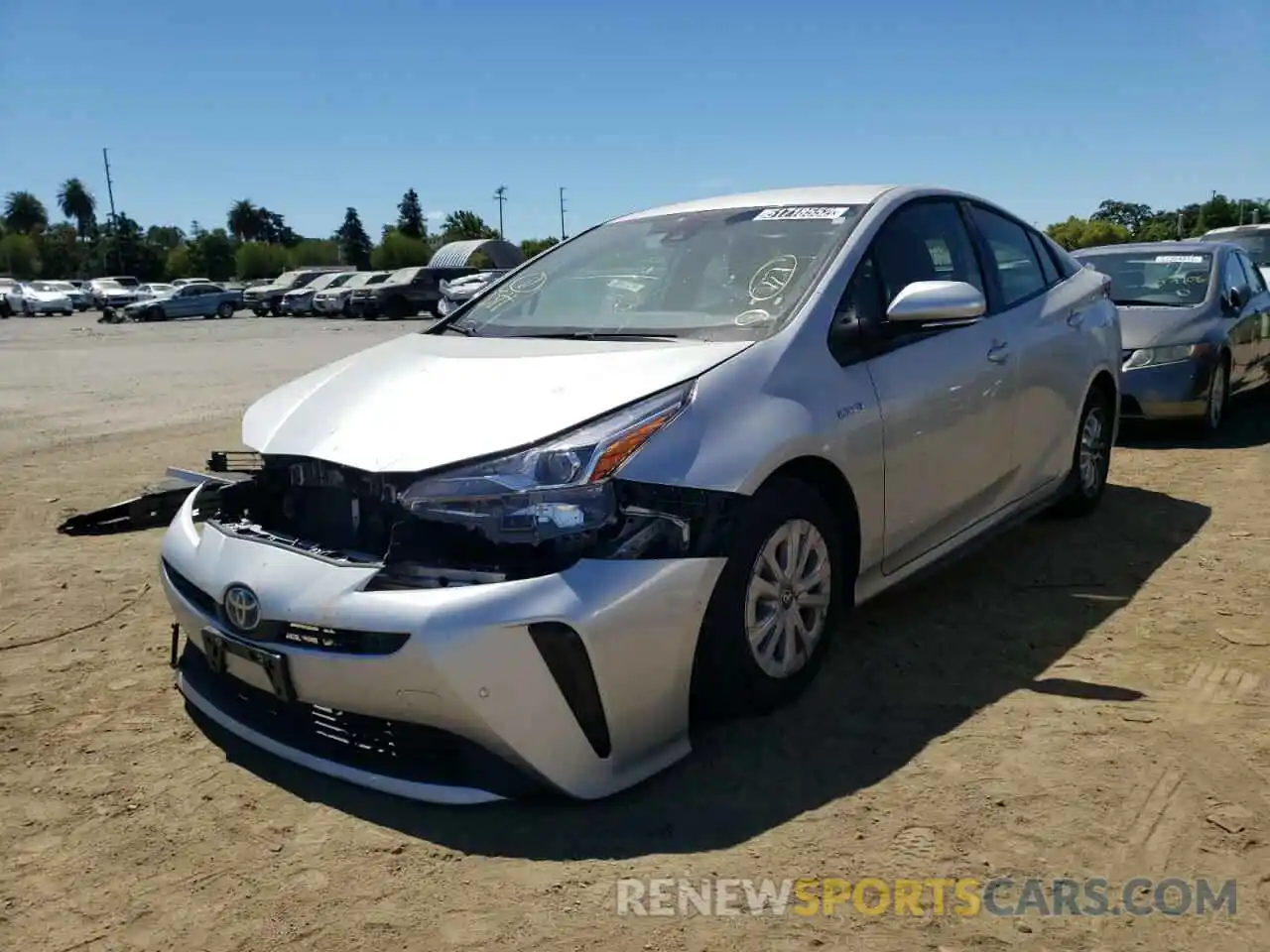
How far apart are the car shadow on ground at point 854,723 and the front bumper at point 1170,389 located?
9.77 feet

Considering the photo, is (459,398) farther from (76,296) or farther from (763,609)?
(76,296)

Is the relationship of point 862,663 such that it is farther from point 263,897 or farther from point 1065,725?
point 263,897

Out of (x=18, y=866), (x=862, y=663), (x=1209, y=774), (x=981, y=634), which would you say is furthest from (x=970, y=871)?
(x=18, y=866)

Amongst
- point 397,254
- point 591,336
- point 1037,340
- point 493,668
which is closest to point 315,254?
point 397,254

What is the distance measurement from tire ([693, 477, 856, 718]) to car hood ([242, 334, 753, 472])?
1.55 ft

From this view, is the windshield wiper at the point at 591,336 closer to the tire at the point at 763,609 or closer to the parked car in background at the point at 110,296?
the tire at the point at 763,609

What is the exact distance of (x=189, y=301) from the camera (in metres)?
38.6

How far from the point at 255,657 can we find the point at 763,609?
1.43 meters

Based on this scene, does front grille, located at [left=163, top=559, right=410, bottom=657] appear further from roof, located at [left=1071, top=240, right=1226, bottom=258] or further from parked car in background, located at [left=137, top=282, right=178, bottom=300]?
parked car in background, located at [left=137, top=282, right=178, bottom=300]

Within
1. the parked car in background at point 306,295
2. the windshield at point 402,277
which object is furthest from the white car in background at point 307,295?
the windshield at point 402,277

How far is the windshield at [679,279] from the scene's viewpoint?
3655 millimetres

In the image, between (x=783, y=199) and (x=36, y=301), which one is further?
(x=36, y=301)

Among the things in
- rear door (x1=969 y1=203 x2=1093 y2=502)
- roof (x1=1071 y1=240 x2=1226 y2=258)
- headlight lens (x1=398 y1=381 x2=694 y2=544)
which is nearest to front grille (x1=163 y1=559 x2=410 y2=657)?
headlight lens (x1=398 y1=381 x2=694 y2=544)

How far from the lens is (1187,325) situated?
7.96 meters
